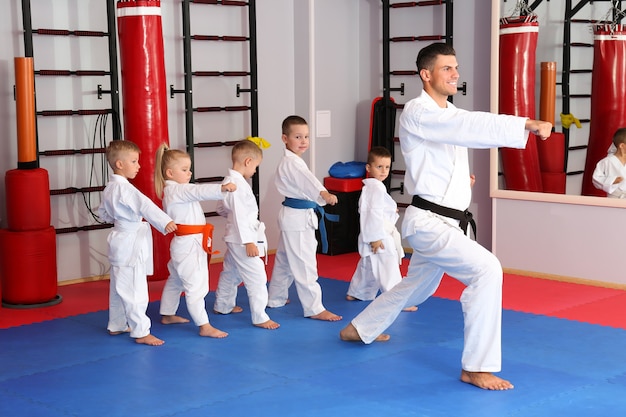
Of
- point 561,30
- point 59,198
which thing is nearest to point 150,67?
point 59,198

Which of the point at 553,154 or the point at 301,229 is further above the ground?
the point at 553,154

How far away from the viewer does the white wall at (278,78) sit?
22.0 ft

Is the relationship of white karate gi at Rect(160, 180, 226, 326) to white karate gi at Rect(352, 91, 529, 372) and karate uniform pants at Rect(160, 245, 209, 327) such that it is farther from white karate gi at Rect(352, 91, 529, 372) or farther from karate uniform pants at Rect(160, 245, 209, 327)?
white karate gi at Rect(352, 91, 529, 372)

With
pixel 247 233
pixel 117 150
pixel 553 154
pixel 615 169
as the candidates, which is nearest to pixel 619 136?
pixel 615 169

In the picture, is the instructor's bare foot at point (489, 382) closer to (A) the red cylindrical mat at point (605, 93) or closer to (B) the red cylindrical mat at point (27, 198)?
(A) the red cylindrical mat at point (605, 93)

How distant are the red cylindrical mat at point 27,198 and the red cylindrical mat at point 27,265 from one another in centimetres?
7

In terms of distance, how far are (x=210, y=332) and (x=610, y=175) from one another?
10.5 ft

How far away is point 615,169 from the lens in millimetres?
6531

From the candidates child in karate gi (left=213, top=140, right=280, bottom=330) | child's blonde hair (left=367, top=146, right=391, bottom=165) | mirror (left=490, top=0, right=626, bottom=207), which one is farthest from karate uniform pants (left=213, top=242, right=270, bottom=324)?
mirror (left=490, top=0, right=626, bottom=207)

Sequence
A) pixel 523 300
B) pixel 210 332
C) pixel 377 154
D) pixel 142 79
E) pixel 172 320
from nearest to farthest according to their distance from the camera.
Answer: pixel 210 332 < pixel 172 320 < pixel 377 154 < pixel 523 300 < pixel 142 79

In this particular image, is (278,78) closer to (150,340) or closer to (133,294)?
(133,294)

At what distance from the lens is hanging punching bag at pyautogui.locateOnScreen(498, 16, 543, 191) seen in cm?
701

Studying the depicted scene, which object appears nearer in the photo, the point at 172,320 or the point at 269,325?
the point at 269,325

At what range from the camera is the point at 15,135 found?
257 inches
